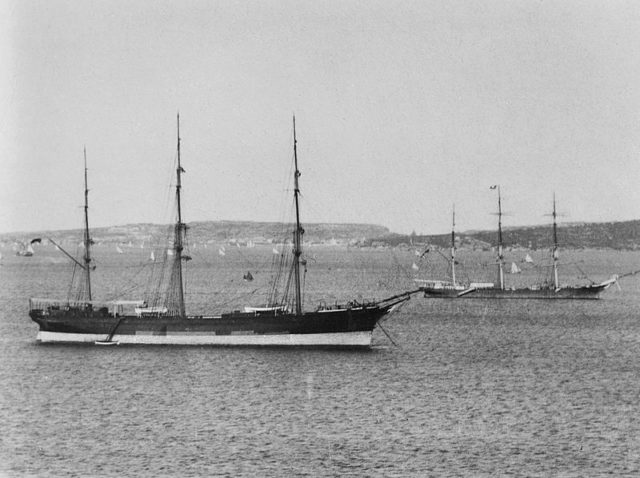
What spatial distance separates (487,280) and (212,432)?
137686 mm

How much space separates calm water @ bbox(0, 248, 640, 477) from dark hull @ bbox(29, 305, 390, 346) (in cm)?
164

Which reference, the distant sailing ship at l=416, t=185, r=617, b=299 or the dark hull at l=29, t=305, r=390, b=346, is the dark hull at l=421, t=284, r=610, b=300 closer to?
the distant sailing ship at l=416, t=185, r=617, b=299

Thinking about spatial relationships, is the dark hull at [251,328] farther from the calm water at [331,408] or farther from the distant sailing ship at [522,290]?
the distant sailing ship at [522,290]

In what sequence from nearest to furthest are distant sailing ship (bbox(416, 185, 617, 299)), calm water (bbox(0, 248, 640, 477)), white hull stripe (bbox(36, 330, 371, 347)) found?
calm water (bbox(0, 248, 640, 477)) < white hull stripe (bbox(36, 330, 371, 347)) < distant sailing ship (bbox(416, 185, 617, 299))

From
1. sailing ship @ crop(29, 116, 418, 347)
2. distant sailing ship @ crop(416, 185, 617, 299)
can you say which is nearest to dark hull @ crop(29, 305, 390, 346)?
sailing ship @ crop(29, 116, 418, 347)

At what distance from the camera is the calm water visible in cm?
3694

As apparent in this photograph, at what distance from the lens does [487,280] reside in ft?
572

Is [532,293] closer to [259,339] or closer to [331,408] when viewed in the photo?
[259,339]

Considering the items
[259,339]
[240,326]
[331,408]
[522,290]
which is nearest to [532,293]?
[522,290]

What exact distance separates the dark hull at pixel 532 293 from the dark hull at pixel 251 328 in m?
47.9

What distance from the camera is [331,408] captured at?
151 feet

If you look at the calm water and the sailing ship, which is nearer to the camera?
the calm water

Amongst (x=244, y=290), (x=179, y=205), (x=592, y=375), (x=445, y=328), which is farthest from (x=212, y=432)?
(x=244, y=290)

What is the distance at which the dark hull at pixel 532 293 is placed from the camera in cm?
11606
